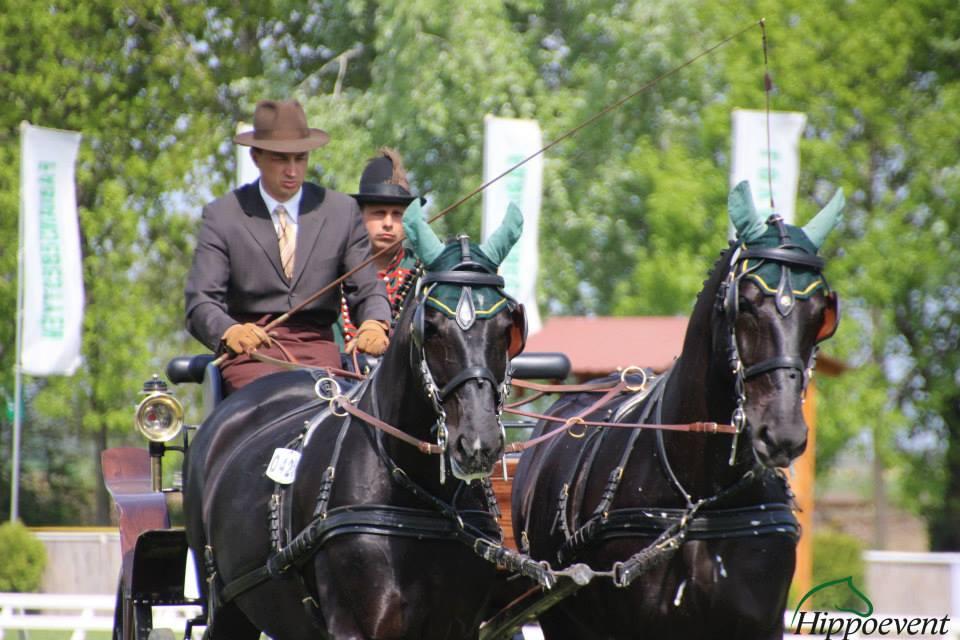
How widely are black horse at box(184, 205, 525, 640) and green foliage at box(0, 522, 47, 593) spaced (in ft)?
39.7

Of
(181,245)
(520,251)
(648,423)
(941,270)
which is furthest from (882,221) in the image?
(648,423)

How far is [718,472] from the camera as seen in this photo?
17.7 ft

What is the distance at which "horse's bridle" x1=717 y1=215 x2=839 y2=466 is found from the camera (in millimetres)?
4926

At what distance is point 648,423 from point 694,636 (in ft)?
2.64

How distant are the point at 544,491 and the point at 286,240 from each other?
1.59m

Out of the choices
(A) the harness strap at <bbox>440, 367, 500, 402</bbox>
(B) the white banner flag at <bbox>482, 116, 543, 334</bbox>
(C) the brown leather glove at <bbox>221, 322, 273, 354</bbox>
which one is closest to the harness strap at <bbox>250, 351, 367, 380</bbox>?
(C) the brown leather glove at <bbox>221, 322, 273, 354</bbox>

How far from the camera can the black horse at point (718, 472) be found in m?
4.95

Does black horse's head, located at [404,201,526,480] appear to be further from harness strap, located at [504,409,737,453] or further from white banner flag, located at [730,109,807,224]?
white banner flag, located at [730,109,807,224]

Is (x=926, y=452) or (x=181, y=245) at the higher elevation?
(x=181, y=245)

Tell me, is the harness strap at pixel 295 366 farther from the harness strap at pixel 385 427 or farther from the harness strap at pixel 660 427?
the harness strap at pixel 660 427

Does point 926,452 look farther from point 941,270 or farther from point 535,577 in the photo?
point 535,577

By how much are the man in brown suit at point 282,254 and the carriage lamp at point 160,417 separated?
428mm

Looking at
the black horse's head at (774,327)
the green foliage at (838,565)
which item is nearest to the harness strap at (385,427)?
the black horse's head at (774,327)

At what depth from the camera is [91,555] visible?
16.5 metres
